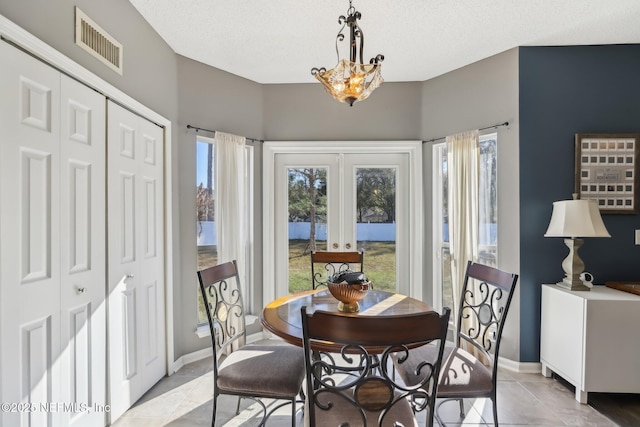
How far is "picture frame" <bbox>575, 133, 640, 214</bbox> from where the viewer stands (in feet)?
8.71

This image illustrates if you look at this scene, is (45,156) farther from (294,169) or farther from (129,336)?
(294,169)

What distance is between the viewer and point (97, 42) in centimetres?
190

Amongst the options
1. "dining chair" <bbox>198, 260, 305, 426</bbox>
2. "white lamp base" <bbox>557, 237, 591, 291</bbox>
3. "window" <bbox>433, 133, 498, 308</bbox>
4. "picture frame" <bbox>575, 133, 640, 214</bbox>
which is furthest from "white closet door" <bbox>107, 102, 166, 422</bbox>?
"picture frame" <bbox>575, 133, 640, 214</bbox>

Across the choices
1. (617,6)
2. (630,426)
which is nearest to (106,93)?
(617,6)

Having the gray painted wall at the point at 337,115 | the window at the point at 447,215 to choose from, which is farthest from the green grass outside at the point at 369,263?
the gray painted wall at the point at 337,115

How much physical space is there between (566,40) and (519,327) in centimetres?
243

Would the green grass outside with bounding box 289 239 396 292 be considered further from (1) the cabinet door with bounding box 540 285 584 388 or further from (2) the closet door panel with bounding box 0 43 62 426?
(2) the closet door panel with bounding box 0 43 62 426

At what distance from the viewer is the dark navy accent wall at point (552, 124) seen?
270cm

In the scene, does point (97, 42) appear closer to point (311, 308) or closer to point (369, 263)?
point (311, 308)

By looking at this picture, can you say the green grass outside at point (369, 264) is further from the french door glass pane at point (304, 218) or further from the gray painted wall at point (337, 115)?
the gray painted wall at point (337, 115)

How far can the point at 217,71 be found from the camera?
312 centimetres

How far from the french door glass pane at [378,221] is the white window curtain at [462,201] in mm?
629

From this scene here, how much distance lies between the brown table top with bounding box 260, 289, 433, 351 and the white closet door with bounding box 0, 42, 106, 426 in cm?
102

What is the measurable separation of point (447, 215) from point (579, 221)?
1.11 metres
